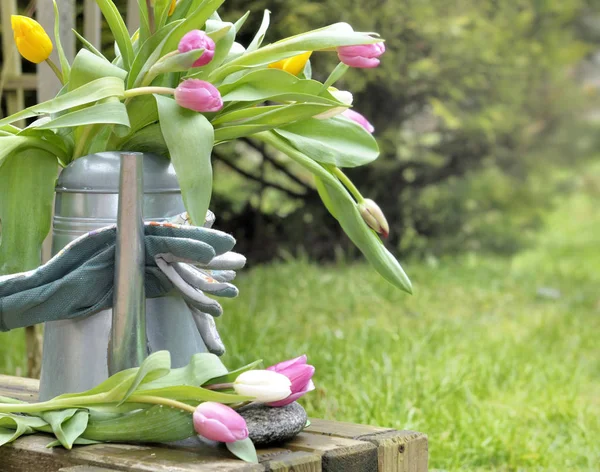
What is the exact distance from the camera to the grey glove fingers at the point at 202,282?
1.09 m

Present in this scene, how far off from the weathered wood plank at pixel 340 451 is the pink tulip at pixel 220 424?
0.42 ft

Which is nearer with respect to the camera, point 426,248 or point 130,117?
point 130,117

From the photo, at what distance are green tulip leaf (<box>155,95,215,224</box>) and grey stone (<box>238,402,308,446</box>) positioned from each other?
245mm

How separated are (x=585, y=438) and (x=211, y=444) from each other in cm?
133

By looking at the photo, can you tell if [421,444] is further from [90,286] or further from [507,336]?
[507,336]

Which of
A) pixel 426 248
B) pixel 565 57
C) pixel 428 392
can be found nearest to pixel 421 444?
pixel 428 392

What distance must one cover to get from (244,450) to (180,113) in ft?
1.33

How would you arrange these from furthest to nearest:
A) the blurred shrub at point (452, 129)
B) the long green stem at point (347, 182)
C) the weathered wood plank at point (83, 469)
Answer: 1. the blurred shrub at point (452, 129)
2. the long green stem at point (347, 182)
3. the weathered wood plank at point (83, 469)

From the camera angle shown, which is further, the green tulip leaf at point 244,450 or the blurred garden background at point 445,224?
the blurred garden background at point 445,224

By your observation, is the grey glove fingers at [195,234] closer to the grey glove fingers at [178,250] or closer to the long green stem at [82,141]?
the grey glove fingers at [178,250]

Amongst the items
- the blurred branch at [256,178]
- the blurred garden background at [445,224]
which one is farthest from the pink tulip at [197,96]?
the blurred branch at [256,178]

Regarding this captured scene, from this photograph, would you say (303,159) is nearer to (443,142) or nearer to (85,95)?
(85,95)

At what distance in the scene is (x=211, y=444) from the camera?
1063 millimetres

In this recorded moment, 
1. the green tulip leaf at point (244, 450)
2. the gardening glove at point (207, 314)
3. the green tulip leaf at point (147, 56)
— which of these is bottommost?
the green tulip leaf at point (244, 450)
